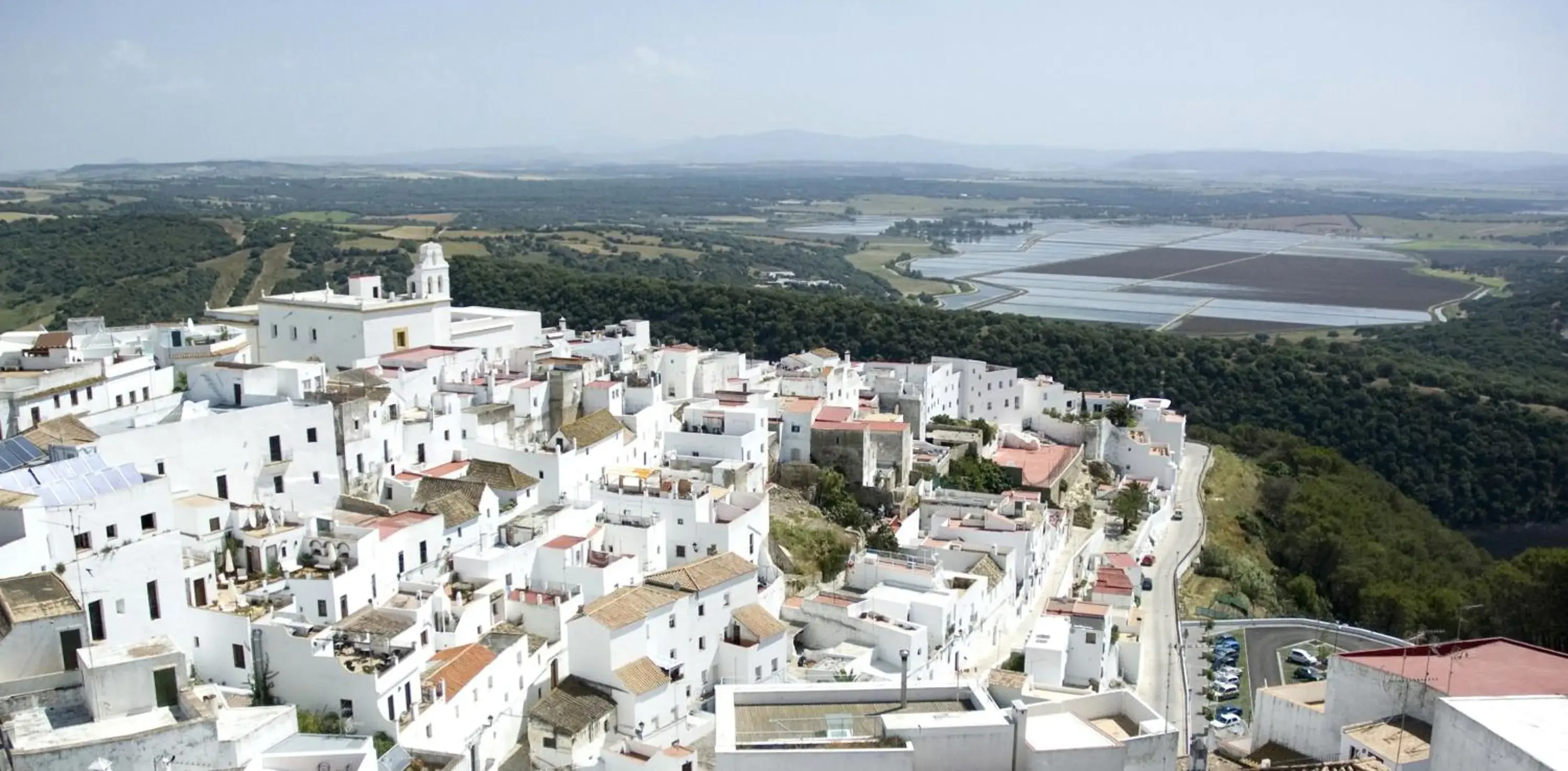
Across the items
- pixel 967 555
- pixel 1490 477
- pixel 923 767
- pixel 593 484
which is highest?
pixel 923 767

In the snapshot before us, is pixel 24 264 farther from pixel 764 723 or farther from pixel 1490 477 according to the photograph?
pixel 1490 477

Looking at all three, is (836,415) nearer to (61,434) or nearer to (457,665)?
(457,665)

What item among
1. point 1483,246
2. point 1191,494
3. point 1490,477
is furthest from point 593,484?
point 1483,246

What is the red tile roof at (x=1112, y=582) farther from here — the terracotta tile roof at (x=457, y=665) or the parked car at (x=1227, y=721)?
the terracotta tile roof at (x=457, y=665)

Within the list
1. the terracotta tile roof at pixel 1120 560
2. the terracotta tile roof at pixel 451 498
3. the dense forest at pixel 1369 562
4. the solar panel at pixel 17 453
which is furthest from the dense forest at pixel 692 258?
the solar panel at pixel 17 453

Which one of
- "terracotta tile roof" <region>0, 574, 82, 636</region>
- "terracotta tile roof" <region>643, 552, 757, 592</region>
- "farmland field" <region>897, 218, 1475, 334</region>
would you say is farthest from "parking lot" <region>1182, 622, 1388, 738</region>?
"farmland field" <region>897, 218, 1475, 334</region>

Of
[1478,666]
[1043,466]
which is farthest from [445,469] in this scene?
[1478,666]

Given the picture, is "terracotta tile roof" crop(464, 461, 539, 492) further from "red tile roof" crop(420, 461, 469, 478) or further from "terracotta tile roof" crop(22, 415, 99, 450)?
"terracotta tile roof" crop(22, 415, 99, 450)
